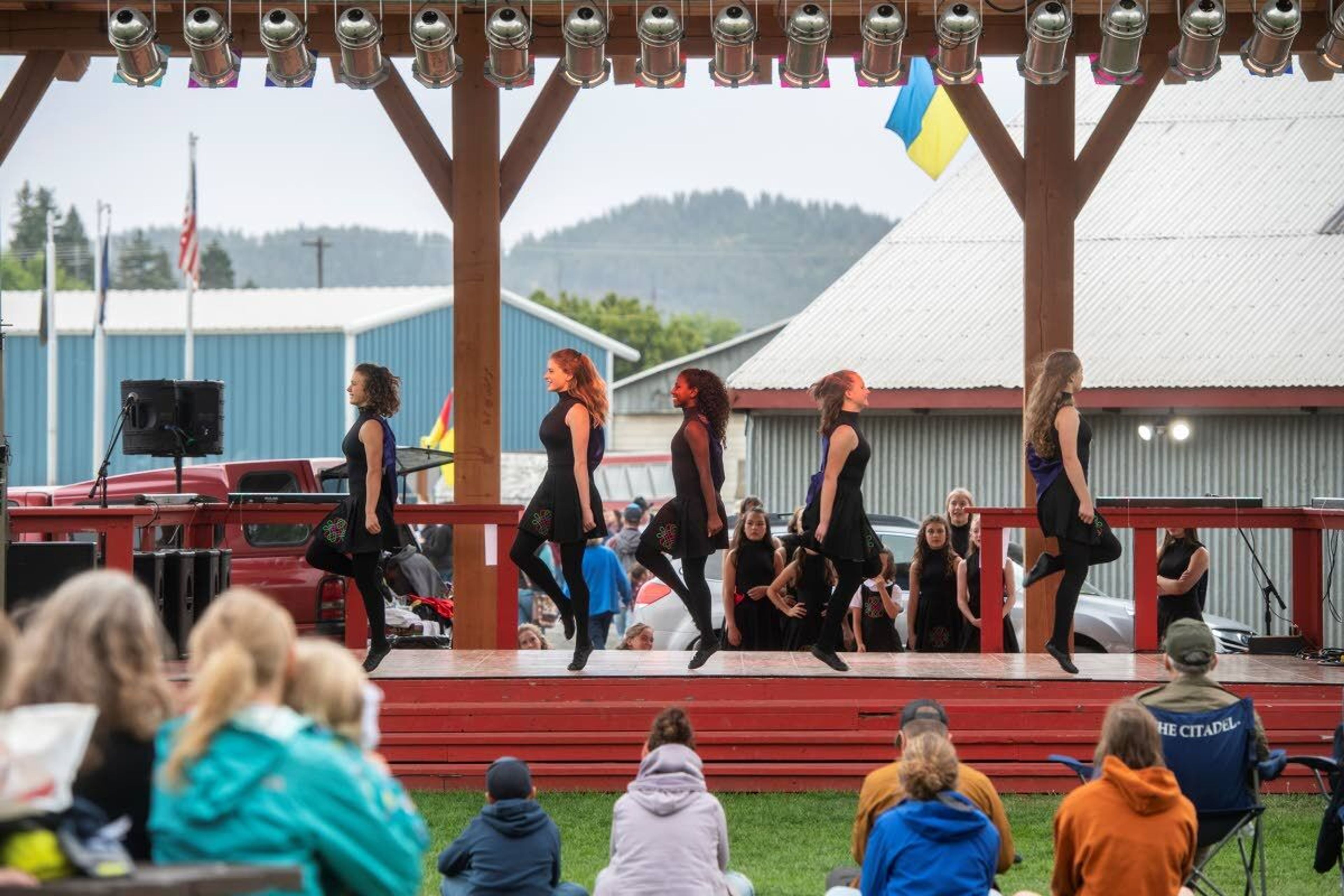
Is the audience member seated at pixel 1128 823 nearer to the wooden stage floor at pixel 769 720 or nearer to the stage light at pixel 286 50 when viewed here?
the wooden stage floor at pixel 769 720

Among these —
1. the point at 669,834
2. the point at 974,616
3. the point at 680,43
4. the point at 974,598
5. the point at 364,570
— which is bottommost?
the point at 669,834

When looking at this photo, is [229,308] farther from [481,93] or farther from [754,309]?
[754,309]

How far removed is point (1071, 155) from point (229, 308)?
3521 cm

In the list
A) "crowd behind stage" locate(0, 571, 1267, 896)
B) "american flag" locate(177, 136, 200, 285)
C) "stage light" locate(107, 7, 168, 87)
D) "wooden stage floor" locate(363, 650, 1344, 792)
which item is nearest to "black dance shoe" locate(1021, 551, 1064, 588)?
"wooden stage floor" locate(363, 650, 1344, 792)

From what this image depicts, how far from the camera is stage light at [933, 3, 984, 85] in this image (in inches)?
401

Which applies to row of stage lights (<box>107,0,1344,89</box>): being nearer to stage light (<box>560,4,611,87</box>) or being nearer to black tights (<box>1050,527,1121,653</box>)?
stage light (<box>560,4,611,87</box>)

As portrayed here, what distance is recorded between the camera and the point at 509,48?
10242 millimetres

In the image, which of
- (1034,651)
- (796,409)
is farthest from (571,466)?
(796,409)

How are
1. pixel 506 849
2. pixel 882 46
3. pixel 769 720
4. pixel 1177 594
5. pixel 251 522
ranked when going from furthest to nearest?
pixel 1177 594, pixel 251 522, pixel 882 46, pixel 769 720, pixel 506 849

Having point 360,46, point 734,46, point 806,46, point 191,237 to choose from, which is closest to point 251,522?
point 360,46

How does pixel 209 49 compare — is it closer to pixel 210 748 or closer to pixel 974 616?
pixel 974 616

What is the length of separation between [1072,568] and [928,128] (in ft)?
19.6

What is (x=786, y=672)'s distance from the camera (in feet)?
31.3

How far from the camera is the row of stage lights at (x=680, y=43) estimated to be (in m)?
10.1
